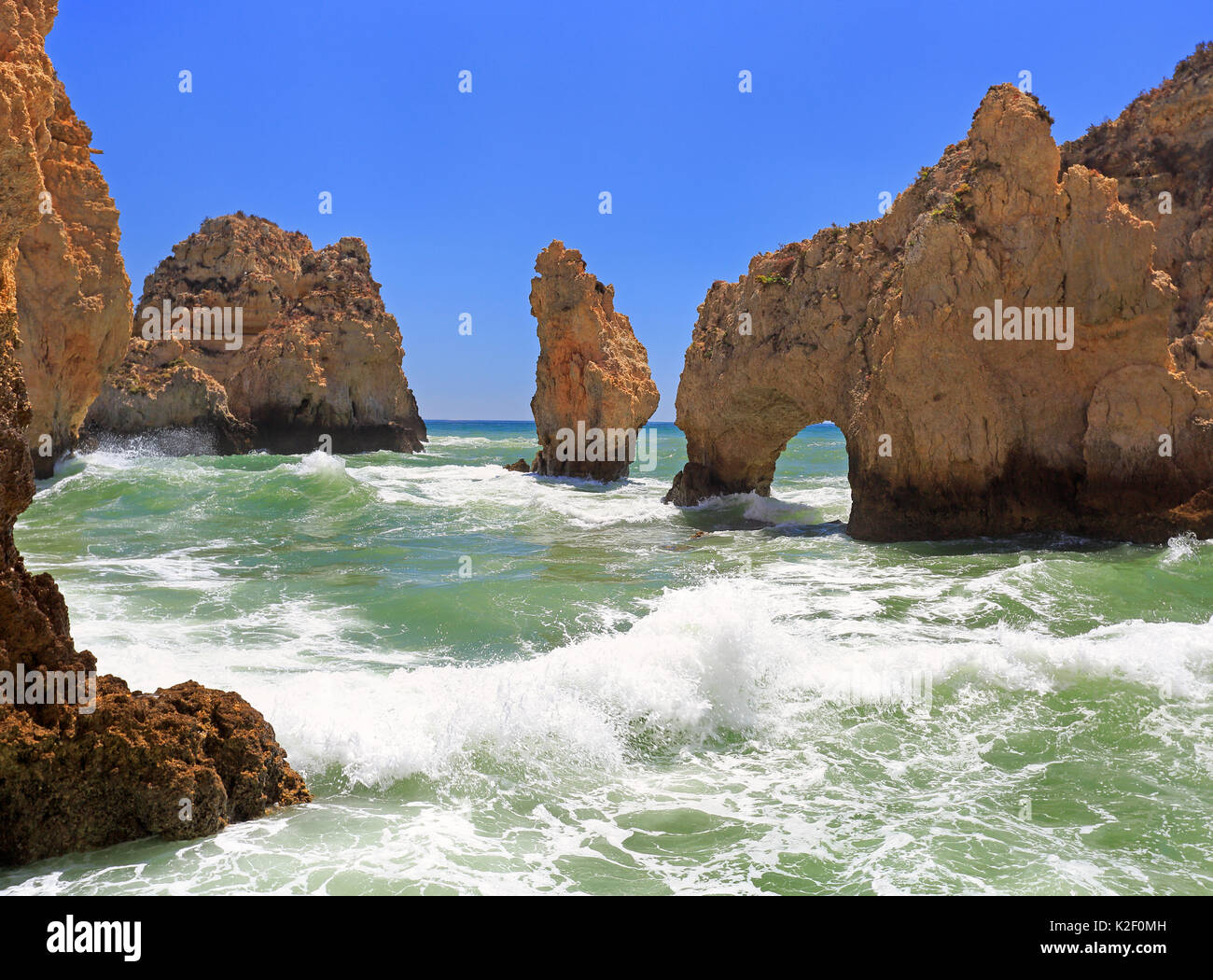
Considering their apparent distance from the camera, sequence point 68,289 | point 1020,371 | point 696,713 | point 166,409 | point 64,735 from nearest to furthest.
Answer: point 64,735, point 696,713, point 1020,371, point 68,289, point 166,409

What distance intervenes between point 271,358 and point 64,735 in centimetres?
4142

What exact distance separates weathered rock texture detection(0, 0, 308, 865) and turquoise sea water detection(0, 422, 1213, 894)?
183 mm

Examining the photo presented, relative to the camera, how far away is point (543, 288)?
30844 mm

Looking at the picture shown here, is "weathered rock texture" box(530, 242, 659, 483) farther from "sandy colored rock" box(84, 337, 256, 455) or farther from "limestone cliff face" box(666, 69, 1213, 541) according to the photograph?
"sandy colored rock" box(84, 337, 256, 455)

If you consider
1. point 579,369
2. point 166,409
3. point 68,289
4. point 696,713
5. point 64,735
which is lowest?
point 696,713

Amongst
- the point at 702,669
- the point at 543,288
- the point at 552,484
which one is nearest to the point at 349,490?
the point at 552,484

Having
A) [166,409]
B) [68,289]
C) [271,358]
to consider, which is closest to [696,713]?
[68,289]

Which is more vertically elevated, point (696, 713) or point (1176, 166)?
point (1176, 166)

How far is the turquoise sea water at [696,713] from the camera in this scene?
447 cm

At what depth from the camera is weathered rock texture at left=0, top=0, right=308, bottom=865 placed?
4254 mm

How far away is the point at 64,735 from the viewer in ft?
14.3

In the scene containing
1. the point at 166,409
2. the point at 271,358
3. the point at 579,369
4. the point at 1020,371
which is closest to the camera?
the point at 1020,371

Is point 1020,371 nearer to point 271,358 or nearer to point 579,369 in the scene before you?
point 579,369

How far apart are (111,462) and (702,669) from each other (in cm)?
3010
